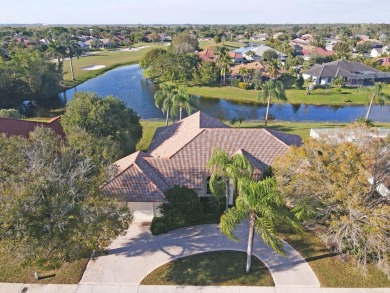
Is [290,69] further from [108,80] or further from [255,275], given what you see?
Answer: [255,275]

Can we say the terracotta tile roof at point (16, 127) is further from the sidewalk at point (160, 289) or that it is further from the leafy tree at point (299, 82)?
the leafy tree at point (299, 82)

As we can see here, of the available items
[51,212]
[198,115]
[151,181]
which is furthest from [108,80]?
[51,212]

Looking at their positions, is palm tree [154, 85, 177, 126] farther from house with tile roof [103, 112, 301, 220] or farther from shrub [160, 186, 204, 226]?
shrub [160, 186, 204, 226]

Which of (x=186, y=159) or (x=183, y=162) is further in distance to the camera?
(x=186, y=159)

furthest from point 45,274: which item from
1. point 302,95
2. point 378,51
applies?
point 378,51

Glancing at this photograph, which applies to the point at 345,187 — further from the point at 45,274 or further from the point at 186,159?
the point at 45,274

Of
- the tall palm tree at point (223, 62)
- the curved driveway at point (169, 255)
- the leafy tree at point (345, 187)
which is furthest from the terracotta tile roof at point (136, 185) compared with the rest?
the tall palm tree at point (223, 62)

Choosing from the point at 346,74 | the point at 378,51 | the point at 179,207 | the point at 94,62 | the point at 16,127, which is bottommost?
the point at 94,62
